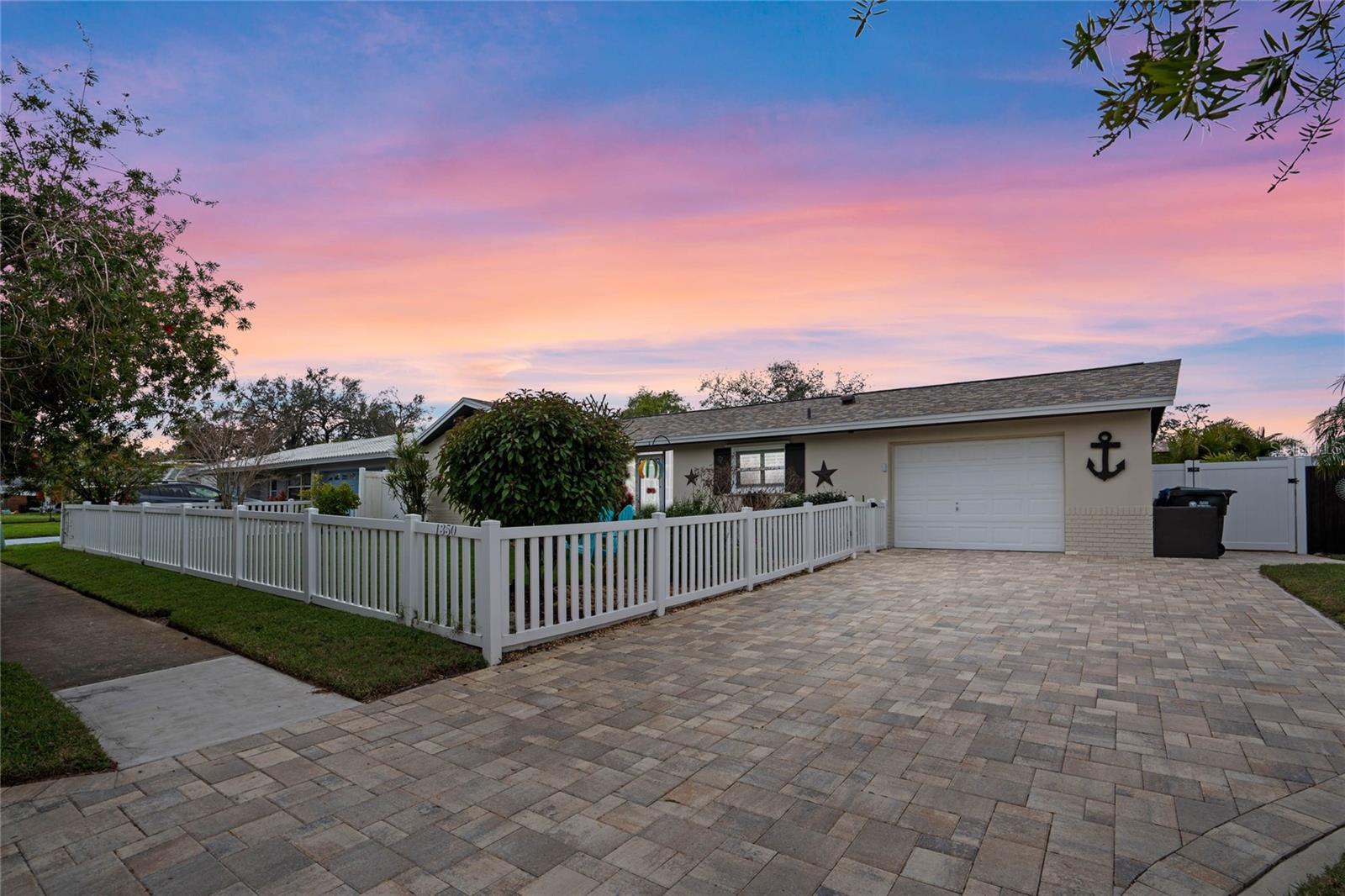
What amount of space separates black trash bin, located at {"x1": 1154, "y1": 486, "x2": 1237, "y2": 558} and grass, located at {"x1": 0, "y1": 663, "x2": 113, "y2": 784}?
13.4 meters

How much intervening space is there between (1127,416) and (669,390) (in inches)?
1359

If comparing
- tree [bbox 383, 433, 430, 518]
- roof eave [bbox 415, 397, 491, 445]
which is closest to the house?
roof eave [bbox 415, 397, 491, 445]

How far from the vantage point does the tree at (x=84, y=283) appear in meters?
4.47

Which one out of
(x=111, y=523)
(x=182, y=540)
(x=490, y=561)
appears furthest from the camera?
(x=111, y=523)

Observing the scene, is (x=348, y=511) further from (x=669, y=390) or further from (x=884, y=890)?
(x=669, y=390)

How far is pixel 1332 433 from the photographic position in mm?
8859

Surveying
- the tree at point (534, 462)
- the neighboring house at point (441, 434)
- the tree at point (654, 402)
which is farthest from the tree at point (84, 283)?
the tree at point (654, 402)

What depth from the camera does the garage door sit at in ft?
38.2

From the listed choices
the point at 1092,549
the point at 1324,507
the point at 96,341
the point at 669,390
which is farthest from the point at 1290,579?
the point at 669,390

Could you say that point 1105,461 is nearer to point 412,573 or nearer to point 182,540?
point 412,573

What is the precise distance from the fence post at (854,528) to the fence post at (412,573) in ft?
24.5

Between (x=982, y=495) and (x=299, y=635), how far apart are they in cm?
1125

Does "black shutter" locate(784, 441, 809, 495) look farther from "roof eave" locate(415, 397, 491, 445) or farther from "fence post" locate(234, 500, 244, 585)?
"fence post" locate(234, 500, 244, 585)

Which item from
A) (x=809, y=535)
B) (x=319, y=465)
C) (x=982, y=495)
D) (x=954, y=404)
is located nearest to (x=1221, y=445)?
(x=982, y=495)
